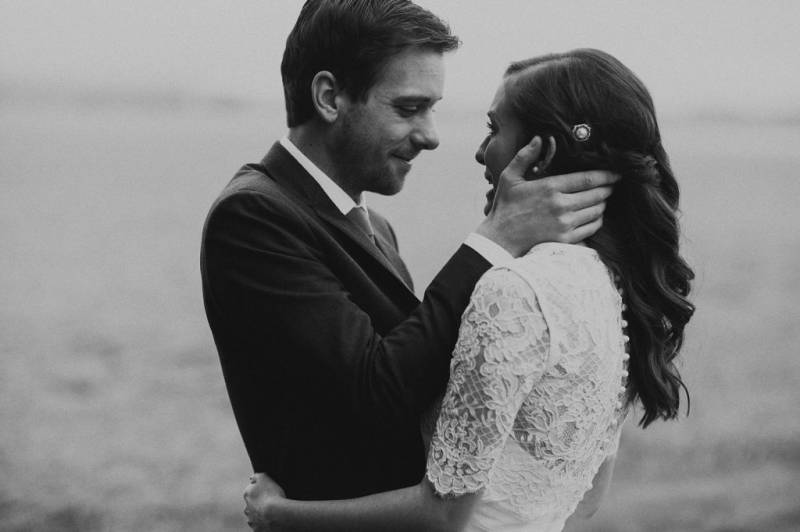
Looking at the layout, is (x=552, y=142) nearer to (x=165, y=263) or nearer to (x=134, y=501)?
(x=134, y=501)

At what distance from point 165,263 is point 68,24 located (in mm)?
1647

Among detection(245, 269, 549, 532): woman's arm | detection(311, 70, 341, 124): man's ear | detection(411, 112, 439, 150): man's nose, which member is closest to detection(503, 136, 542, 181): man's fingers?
detection(245, 269, 549, 532): woman's arm

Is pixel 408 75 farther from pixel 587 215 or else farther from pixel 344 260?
pixel 587 215

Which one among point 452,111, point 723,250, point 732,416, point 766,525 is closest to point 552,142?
point 452,111

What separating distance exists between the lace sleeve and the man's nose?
588mm

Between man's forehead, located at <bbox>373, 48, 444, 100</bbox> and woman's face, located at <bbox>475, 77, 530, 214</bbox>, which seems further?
man's forehead, located at <bbox>373, 48, 444, 100</bbox>

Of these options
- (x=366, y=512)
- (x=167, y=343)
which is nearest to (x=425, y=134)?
(x=366, y=512)

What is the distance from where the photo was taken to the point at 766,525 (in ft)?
16.3

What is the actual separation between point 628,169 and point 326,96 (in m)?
0.68

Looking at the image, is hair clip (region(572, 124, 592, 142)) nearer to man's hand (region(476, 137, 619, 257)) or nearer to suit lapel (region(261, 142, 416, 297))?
man's hand (region(476, 137, 619, 257))

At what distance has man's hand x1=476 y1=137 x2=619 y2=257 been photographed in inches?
58.2

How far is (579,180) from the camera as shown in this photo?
150cm

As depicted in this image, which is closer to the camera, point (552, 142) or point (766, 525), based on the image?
point (552, 142)

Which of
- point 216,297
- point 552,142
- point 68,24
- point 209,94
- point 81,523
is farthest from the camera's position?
point 209,94
